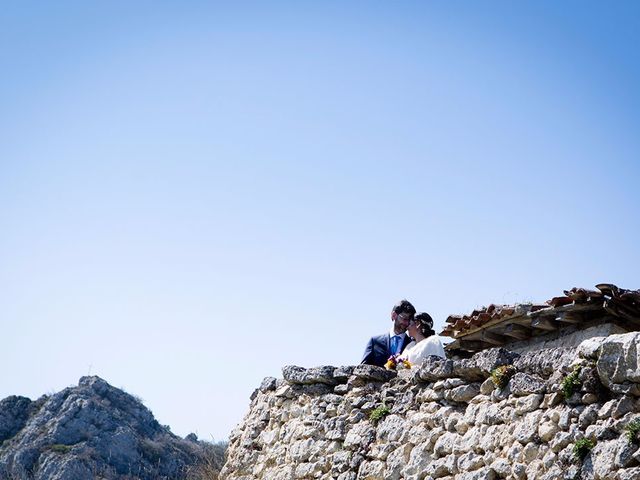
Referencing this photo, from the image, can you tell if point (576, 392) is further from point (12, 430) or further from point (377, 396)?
point (12, 430)

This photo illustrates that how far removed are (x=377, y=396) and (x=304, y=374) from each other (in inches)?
46.7

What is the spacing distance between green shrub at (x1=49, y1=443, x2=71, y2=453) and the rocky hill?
0.03 m

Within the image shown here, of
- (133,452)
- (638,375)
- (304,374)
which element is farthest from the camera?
(133,452)

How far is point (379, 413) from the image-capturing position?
8203mm

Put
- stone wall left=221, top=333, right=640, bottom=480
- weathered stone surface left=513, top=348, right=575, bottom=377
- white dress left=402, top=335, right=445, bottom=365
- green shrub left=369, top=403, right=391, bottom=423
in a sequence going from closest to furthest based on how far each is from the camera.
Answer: stone wall left=221, top=333, right=640, bottom=480, weathered stone surface left=513, top=348, right=575, bottom=377, green shrub left=369, top=403, right=391, bottom=423, white dress left=402, top=335, right=445, bottom=365

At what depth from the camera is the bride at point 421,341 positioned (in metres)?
8.59

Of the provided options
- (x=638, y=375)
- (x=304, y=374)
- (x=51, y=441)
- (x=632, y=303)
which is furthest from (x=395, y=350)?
(x=51, y=441)

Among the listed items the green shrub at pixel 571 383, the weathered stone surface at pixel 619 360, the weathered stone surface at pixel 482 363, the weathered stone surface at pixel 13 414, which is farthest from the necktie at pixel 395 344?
the weathered stone surface at pixel 13 414

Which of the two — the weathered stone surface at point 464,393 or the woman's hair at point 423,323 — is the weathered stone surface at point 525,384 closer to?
the weathered stone surface at point 464,393

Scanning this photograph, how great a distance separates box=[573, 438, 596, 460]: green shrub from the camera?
579 centimetres

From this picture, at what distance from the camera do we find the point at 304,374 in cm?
941

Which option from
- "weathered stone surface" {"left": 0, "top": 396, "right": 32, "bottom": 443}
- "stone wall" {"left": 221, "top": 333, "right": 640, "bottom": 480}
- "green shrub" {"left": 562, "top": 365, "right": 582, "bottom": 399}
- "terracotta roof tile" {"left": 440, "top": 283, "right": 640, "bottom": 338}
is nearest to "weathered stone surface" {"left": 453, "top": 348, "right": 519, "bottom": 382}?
"stone wall" {"left": 221, "top": 333, "right": 640, "bottom": 480}

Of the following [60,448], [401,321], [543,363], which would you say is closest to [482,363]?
[543,363]

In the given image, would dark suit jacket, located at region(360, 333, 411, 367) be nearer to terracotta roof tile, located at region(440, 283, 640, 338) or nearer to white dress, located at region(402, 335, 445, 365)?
white dress, located at region(402, 335, 445, 365)
